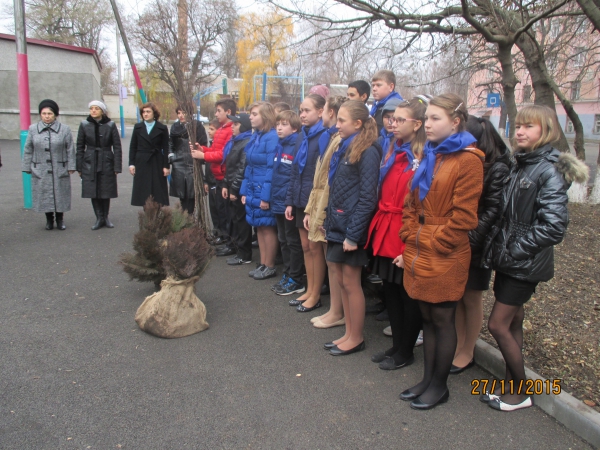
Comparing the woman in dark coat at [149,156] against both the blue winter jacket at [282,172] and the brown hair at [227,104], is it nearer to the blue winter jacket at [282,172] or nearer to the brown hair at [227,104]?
the brown hair at [227,104]

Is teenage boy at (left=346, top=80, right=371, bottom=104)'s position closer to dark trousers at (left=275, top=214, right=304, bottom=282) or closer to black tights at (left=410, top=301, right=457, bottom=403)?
dark trousers at (left=275, top=214, right=304, bottom=282)

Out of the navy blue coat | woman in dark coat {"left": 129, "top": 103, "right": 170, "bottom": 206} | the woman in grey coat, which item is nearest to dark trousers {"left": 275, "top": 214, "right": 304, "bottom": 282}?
the navy blue coat

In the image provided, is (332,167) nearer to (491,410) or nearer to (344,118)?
(344,118)

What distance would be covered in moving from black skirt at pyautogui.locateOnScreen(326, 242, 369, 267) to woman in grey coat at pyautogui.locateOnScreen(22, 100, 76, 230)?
17.2 feet

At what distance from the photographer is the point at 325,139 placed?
440 cm

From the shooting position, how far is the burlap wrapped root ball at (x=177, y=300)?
4055 mm

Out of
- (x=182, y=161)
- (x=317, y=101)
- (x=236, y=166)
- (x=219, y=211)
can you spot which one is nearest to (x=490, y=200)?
(x=317, y=101)

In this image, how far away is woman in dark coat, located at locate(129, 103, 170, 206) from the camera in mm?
Result: 7211

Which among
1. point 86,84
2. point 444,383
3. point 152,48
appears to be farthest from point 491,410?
point 86,84

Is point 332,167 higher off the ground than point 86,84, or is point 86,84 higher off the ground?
point 86,84

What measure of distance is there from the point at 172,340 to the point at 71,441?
136cm

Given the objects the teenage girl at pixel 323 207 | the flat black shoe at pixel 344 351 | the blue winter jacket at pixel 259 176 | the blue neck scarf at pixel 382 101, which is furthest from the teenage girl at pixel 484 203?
the blue winter jacket at pixel 259 176

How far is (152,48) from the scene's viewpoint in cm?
795

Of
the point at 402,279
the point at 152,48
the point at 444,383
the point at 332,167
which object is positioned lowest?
the point at 444,383
